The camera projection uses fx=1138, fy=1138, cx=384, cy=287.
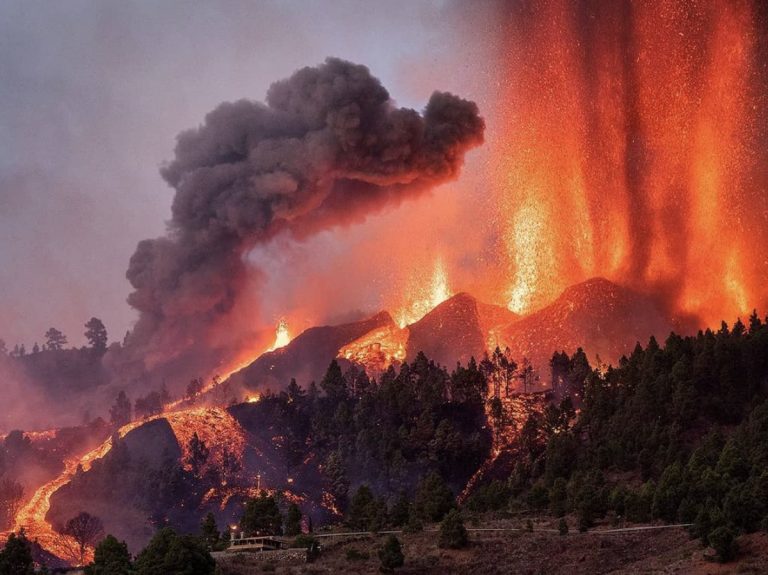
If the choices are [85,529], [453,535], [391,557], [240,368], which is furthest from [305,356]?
[391,557]

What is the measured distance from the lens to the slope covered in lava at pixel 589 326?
149 m

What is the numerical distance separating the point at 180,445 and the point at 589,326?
56.4 meters

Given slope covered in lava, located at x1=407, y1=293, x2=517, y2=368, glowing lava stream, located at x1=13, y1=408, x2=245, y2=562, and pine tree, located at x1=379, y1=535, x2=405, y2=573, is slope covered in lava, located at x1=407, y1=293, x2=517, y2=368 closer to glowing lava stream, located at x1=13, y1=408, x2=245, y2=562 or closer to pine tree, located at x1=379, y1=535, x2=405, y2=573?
glowing lava stream, located at x1=13, y1=408, x2=245, y2=562

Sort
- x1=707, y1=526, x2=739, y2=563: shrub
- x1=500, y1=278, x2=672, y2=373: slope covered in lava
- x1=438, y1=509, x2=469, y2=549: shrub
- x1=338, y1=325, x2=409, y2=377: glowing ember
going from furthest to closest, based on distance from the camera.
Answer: x1=338, y1=325, x2=409, y2=377: glowing ember → x1=500, y1=278, x2=672, y2=373: slope covered in lava → x1=438, y1=509, x2=469, y2=549: shrub → x1=707, y1=526, x2=739, y2=563: shrub

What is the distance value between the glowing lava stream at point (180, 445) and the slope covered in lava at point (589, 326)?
41.0 m

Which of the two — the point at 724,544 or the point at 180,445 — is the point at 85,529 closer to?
the point at 180,445

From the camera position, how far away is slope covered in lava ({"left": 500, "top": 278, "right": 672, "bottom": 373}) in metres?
149

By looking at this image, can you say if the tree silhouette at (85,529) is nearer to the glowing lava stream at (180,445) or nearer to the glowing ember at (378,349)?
the glowing lava stream at (180,445)

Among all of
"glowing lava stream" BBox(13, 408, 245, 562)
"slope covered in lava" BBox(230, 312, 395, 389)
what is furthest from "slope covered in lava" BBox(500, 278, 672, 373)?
"glowing lava stream" BBox(13, 408, 245, 562)

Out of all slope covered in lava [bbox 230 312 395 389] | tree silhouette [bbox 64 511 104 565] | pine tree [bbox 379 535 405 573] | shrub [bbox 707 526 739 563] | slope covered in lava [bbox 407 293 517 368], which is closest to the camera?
shrub [bbox 707 526 739 563]

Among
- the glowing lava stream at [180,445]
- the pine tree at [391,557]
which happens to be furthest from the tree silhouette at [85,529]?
the pine tree at [391,557]

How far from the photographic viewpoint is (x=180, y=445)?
133000 millimetres

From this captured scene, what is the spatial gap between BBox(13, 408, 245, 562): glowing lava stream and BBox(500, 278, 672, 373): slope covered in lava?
41.0m

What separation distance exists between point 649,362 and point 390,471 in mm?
28794
